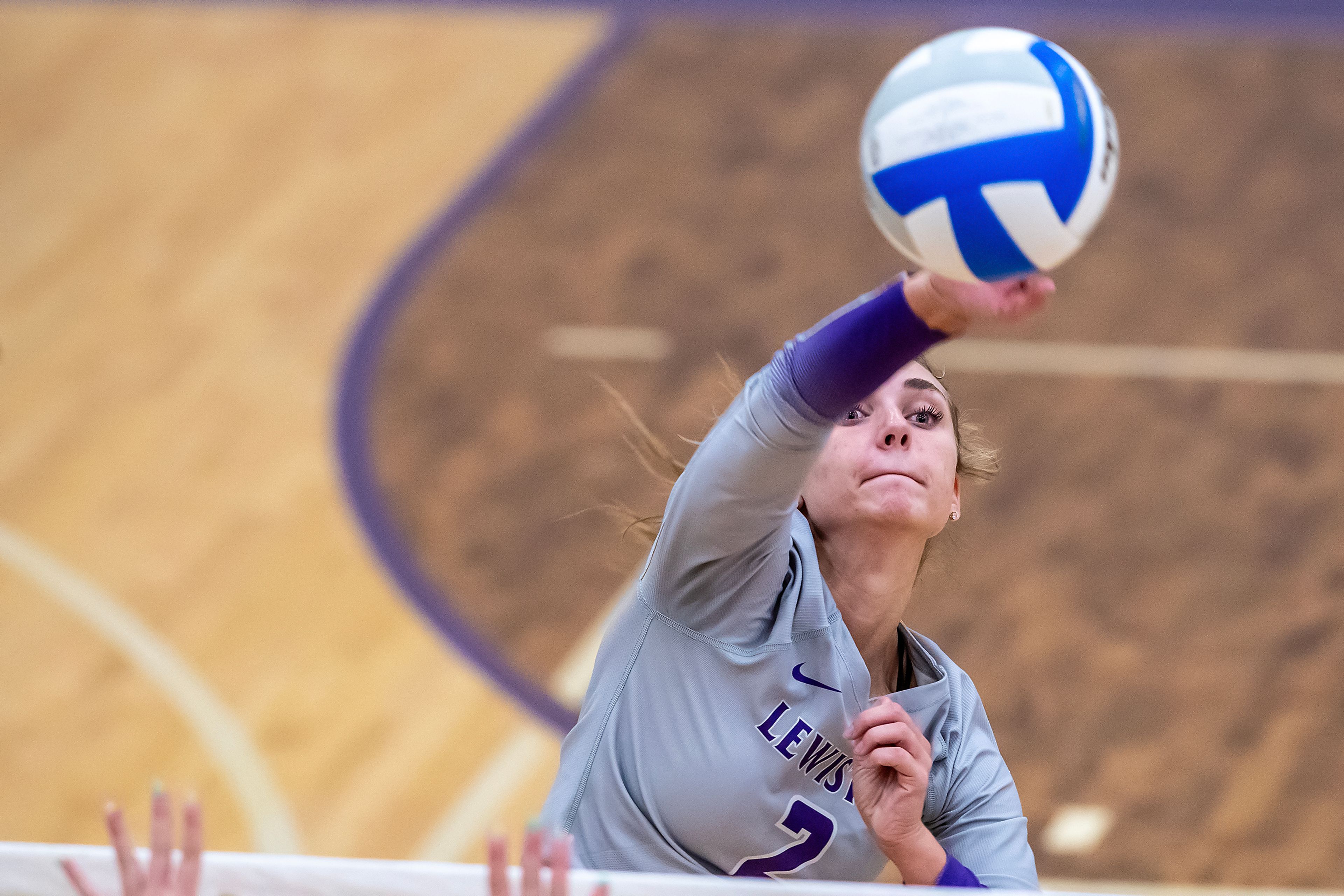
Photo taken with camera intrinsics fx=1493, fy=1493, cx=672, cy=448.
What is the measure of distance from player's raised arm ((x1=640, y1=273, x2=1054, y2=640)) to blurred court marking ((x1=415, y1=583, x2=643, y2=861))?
2.92 metres

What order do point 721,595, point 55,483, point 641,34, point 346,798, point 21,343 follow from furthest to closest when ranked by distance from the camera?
1. point 641,34
2. point 21,343
3. point 55,483
4. point 346,798
5. point 721,595

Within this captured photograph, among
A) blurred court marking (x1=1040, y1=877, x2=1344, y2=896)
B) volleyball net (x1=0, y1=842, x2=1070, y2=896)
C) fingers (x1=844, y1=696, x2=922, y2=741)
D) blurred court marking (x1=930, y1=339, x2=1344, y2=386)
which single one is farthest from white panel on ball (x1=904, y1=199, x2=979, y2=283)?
blurred court marking (x1=930, y1=339, x2=1344, y2=386)

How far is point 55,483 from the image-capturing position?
688 cm

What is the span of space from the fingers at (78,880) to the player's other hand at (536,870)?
0.60 metres

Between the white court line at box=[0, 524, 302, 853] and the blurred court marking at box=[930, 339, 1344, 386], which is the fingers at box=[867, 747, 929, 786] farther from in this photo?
the blurred court marking at box=[930, 339, 1344, 386]

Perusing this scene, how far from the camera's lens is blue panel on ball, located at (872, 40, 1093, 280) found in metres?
2.20

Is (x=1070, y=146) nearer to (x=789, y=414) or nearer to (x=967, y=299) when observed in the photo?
(x=967, y=299)

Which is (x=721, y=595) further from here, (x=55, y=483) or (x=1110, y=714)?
(x=55, y=483)

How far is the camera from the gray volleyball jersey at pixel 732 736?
8.45 ft

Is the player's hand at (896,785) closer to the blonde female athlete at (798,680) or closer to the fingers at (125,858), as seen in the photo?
the blonde female athlete at (798,680)

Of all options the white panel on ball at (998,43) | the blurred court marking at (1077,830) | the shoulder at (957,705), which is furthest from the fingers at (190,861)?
the blurred court marking at (1077,830)

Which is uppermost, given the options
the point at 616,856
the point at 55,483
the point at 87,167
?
the point at 616,856

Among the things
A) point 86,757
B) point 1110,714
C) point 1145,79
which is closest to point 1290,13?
point 1145,79

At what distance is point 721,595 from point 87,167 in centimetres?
706
